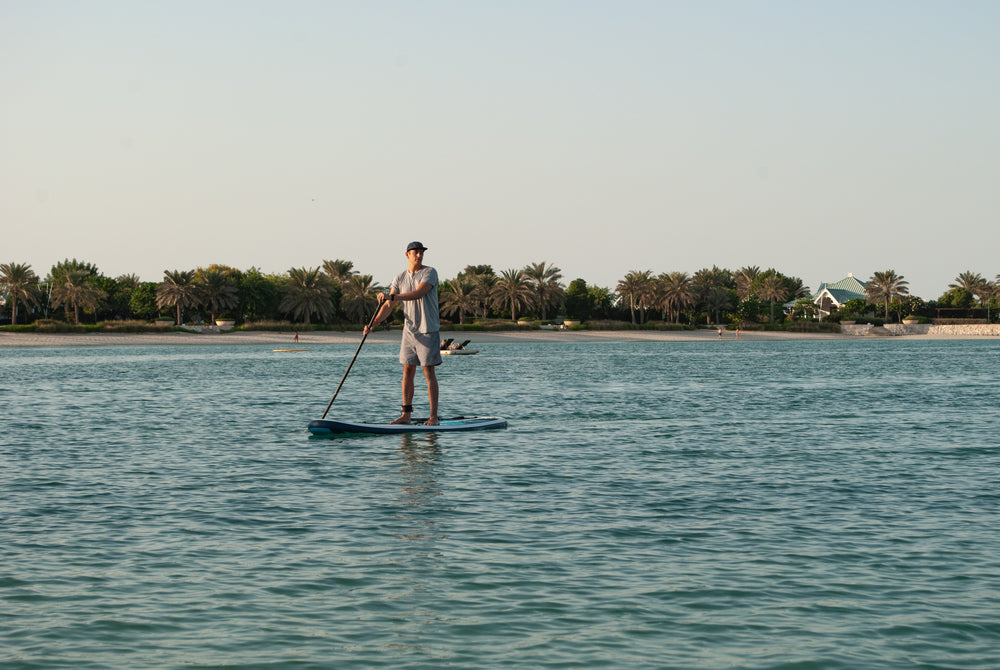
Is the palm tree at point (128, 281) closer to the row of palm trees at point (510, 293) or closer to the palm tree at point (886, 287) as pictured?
the row of palm trees at point (510, 293)

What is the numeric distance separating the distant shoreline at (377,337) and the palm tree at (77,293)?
9.29 meters

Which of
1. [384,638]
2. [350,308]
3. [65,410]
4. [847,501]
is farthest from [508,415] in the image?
[350,308]

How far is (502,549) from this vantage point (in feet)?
28.8

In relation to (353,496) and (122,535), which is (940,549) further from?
(122,535)

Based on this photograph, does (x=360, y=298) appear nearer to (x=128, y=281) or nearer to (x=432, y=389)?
(x=128, y=281)

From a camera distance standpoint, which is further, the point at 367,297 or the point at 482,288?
the point at 482,288

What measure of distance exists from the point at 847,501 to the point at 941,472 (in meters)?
3.32

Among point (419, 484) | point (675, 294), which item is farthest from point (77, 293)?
point (419, 484)

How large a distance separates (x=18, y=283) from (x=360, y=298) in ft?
128

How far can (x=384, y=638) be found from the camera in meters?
6.36

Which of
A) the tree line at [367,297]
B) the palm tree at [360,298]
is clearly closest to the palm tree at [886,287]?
the tree line at [367,297]

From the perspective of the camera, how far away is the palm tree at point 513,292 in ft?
432

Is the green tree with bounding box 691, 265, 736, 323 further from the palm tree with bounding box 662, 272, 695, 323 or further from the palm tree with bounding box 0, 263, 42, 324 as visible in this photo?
the palm tree with bounding box 0, 263, 42, 324

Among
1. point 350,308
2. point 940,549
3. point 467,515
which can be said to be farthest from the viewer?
point 350,308
